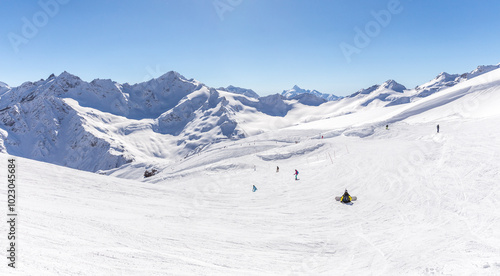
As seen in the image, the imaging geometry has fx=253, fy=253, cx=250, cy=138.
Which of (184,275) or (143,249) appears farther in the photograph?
(143,249)

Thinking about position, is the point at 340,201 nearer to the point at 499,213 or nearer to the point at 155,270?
the point at 499,213

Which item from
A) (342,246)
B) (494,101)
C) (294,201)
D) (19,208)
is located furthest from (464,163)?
(494,101)

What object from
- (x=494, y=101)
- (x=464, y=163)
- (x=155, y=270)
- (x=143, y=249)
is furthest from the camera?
(x=494, y=101)

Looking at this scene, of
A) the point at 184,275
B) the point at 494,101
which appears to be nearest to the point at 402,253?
the point at 184,275

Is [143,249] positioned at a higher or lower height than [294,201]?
higher

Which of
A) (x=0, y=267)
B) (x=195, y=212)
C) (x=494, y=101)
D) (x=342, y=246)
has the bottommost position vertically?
(x=342, y=246)

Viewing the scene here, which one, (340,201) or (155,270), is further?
(340,201)

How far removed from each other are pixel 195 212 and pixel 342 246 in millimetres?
10765

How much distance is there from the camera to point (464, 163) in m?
25.3

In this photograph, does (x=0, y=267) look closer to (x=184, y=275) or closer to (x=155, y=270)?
(x=155, y=270)

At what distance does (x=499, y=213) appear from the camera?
50.4 feet

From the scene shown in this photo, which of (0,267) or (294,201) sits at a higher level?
(0,267)

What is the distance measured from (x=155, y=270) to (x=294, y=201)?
1538cm

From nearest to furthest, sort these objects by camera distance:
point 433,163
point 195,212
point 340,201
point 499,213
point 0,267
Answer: point 0,267
point 499,213
point 195,212
point 340,201
point 433,163
